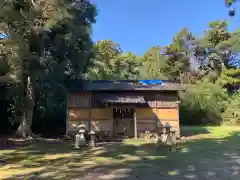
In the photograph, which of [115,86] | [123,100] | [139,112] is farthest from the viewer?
[115,86]

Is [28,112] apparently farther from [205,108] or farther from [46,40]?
[205,108]

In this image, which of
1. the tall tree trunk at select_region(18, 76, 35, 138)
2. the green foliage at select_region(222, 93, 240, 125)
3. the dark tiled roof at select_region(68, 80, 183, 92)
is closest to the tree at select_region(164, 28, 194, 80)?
the green foliage at select_region(222, 93, 240, 125)

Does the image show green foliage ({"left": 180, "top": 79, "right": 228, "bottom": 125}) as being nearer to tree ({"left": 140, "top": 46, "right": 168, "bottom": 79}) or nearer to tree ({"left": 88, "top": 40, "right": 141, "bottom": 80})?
tree ({"left": 140, "top": 46, "right": 168, "bottom": 79})

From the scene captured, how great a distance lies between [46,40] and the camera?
14.8m

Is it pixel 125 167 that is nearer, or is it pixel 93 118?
pixel 125 167

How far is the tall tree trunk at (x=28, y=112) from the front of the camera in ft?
52.0

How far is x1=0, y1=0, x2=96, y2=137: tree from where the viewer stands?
13.4 meters

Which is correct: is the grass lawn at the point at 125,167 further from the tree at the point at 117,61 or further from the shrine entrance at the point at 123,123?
the tree at the point at 117,61

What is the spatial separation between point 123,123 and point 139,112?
1.18m

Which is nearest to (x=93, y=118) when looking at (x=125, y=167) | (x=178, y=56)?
(x=125, y=167)

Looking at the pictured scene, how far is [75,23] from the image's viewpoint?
15453 mm

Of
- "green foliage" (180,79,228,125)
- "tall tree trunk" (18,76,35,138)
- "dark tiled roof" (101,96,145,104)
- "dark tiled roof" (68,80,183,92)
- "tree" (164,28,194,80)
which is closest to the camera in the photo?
"tall tree trunk" (18,76,35,138)

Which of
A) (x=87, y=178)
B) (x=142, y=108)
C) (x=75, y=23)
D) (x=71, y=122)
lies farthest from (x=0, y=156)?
(x=142, y=108)

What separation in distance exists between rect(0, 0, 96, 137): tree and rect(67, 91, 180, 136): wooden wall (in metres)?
1.67
